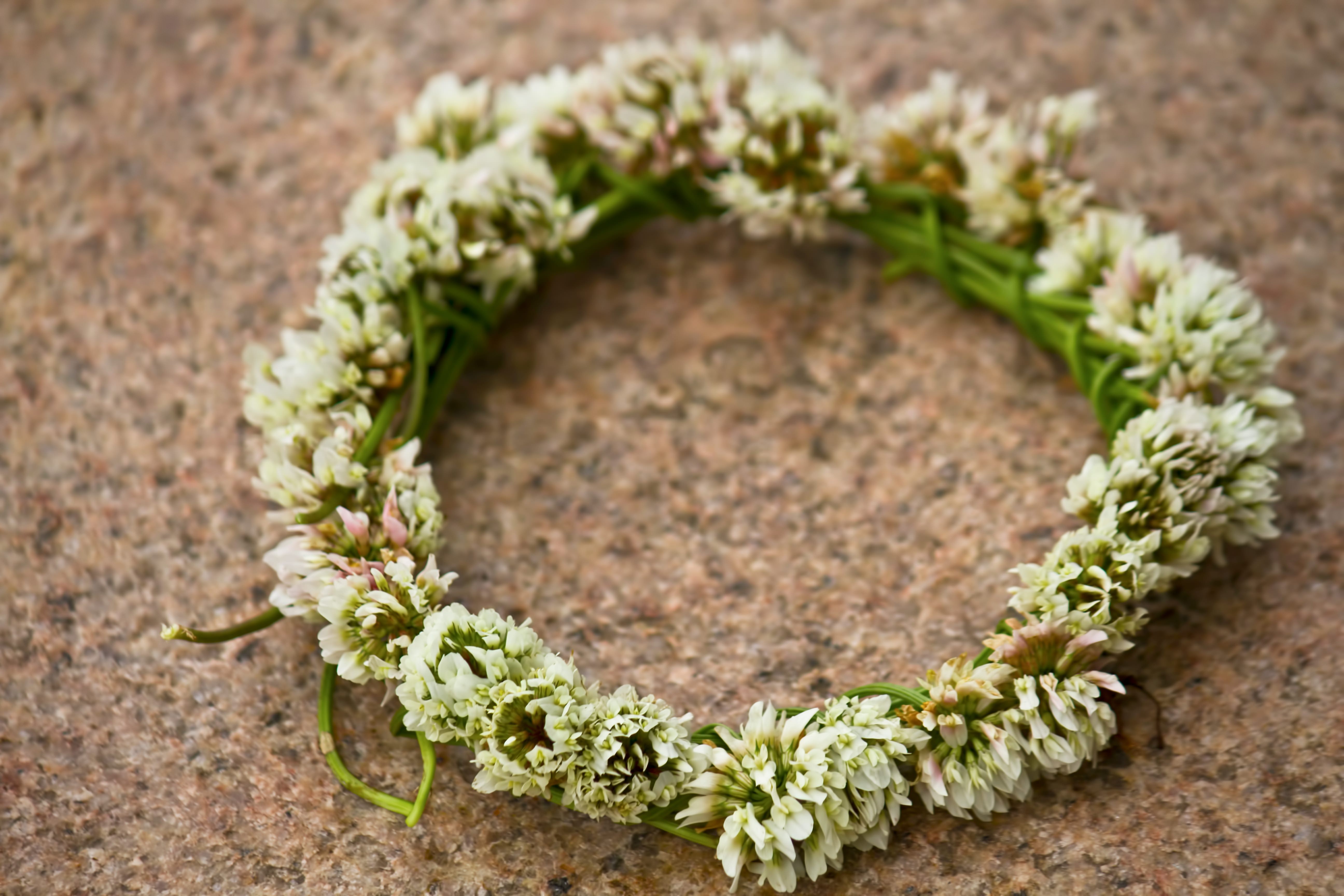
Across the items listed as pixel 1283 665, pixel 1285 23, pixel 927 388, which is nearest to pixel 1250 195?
pixel 1285 23

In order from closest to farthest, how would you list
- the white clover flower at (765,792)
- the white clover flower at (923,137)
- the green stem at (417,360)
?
the white clover flower at (765,792) → the green stem at (417,360) → the white clover flower at (923,137)

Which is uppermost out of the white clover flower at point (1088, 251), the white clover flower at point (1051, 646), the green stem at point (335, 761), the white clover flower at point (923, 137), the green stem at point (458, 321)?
the white clover flower at point (923, 137)

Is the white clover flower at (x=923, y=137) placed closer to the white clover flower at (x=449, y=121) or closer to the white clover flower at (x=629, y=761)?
the white clover flower at (x=449, y=121)

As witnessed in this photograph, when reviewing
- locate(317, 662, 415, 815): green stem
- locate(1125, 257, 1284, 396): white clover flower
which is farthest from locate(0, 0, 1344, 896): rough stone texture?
locate(1125, 257, 1284, 396): white clover flower

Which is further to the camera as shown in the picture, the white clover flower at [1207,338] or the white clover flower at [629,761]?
the white clover flower at [1207,338]

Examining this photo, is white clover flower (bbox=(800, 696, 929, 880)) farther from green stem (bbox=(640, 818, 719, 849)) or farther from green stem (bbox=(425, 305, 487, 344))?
green stem (bbox=(425, 305, 487, 344))

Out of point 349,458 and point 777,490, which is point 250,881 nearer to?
point 349,458

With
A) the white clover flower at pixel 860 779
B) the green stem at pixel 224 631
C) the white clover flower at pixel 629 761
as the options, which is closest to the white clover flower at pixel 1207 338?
the white clover flower at pixel 860 779
